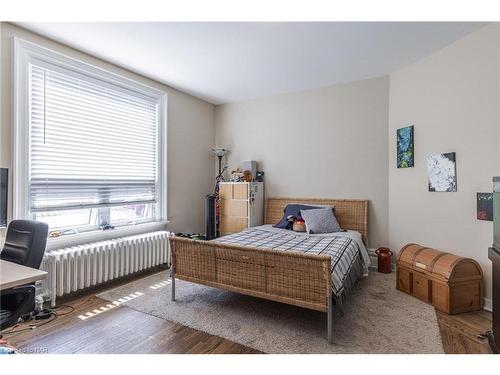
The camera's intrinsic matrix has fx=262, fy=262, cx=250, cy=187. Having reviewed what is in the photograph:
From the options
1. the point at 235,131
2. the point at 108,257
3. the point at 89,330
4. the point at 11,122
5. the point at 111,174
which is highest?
the point at 235,131

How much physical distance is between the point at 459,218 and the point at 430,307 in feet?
3.37

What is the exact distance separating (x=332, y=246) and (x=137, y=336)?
6.55 ft

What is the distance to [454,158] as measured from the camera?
2.86 meters

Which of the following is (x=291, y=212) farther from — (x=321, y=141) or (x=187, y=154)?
(x=187, y=154)

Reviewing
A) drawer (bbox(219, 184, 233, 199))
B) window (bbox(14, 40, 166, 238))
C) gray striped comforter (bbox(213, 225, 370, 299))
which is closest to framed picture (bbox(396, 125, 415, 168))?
gray striped comforter (bbox(213, 225, 370, 299))

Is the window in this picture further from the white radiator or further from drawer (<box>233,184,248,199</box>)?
drawer (<box>233,184,248,199</box>)

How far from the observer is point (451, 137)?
2912 mm

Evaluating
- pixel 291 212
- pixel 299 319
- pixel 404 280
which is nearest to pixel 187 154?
pixel 291 212

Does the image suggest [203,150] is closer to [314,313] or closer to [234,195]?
[234,195]

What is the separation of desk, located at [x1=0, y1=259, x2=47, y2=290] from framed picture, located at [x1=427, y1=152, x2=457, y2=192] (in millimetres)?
3689

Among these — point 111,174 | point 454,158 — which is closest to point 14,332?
point 111,174

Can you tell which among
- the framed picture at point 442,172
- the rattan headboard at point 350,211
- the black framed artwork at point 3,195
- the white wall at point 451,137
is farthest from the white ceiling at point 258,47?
the rattan headboard at point 350,211

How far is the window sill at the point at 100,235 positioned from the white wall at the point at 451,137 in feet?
11.1

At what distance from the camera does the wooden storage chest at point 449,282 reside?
2.42 meters
